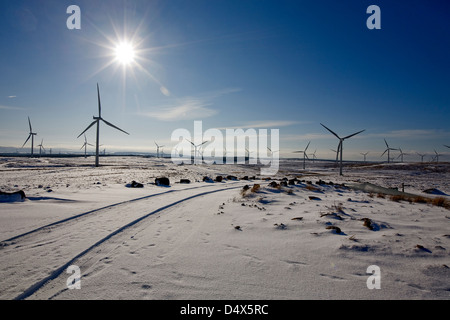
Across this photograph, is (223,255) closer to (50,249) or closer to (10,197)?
(50,249)

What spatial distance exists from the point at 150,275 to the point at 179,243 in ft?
5.73

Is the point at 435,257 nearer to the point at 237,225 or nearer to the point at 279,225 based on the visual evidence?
the point at 279,225

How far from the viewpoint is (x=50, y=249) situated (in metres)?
5.23

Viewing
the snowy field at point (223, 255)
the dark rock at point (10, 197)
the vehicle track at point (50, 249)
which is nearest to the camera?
the snowy field at point (223, 255)

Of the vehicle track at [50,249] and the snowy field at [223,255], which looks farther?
the vehicle track at [50,249]

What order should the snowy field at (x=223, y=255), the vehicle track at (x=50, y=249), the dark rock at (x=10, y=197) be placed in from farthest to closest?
1. the dark rock at (x=10, y=197)
2. the vehicle track at (x=50, y=249)
3. the snowy field at (x=223, y=255)

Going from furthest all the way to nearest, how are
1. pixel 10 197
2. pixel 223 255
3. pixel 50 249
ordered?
pixel 10 197
pixel 50 249
pixel 223 255

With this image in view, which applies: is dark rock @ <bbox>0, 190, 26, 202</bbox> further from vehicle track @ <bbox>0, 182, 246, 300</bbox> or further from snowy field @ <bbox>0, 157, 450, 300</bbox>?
vehicle track @ <bbox>0, 182, 246, 300</bbox>

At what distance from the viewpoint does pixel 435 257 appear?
15.4 ft

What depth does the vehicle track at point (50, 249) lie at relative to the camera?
12.4 ft

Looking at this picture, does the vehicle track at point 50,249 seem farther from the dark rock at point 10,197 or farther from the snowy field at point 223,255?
the dark rock at point 10,197

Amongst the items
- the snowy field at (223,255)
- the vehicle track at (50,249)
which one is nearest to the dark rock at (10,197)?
the snowy field at (223,255)

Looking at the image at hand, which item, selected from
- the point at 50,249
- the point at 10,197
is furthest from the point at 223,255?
the point at 10,197

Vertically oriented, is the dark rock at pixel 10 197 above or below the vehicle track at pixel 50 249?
above
